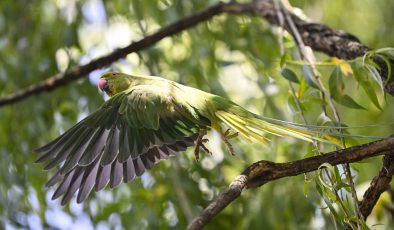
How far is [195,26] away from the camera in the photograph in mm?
2154

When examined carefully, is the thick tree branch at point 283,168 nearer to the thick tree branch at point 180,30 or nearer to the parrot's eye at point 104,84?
the parrot's eye at point 104,84

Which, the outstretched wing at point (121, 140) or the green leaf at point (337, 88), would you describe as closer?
the outstretched wing at point (121, 140)

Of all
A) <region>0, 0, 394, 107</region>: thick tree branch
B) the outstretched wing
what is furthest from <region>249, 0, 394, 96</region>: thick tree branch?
the outstretched wing

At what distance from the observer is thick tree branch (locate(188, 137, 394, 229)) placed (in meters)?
1.09

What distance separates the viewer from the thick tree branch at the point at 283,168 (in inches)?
42.8

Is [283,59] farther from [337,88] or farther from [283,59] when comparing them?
[337,88]

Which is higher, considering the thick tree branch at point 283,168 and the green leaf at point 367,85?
the green leaf at point 367,85

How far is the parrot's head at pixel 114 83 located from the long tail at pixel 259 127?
0.93 feet

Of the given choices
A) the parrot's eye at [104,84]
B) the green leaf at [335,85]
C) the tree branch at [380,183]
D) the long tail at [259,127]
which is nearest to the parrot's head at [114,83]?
the parrot's eye at [104,84]

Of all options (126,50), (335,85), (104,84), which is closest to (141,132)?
(104,84)

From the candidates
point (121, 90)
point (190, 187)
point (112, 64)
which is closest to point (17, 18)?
point (112, 64)

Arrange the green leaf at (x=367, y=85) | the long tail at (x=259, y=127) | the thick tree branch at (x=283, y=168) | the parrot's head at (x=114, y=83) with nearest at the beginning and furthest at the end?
the thick tree branch at (x=283, y=168) < the long tail at (x=259, y=127) < the green leaf at (x=367, y=85) < the parrot's head at (x=114, y=83)

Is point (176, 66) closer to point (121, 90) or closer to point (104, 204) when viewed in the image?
point (104, 204)

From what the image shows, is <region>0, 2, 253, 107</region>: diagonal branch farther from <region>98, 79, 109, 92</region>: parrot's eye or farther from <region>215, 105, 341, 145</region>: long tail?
<region>215, 105, 341, 145</region>: long tail
